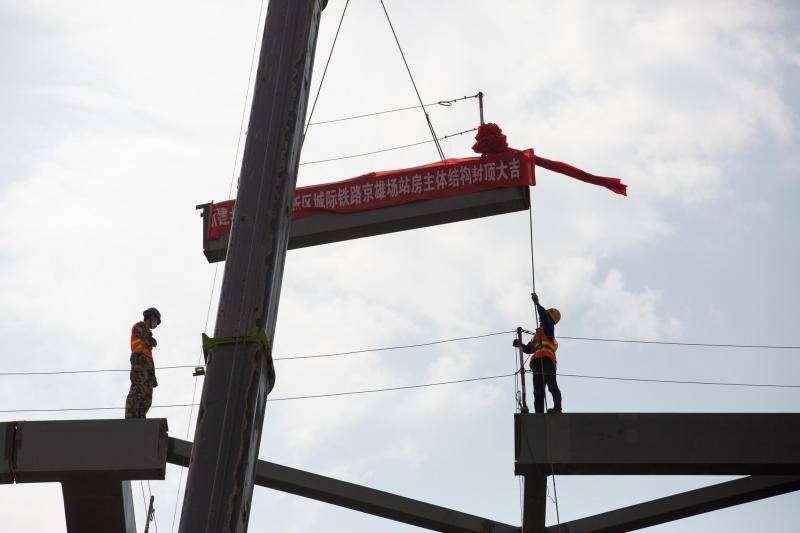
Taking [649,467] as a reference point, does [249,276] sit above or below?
below

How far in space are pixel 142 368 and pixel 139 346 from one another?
29cm

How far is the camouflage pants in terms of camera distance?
12.2 m

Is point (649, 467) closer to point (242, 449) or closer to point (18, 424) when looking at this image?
point (242, 449)

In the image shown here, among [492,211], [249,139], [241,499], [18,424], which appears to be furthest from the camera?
[492,211]

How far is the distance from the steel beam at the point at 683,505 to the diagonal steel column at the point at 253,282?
6.59m

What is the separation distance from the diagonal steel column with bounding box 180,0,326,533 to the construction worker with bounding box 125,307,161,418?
20.6 feet

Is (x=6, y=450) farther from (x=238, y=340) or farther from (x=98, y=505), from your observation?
(x=238, y=340)

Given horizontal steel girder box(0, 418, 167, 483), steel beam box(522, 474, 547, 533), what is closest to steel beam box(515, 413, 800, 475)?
steel beam box(522, 474, 547, 533)

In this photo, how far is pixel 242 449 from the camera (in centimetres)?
573

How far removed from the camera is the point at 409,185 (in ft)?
46.1

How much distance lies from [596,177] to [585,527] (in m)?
5.38

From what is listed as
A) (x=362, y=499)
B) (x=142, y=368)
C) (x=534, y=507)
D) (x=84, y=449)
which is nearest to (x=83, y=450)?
(x=84, y=449)

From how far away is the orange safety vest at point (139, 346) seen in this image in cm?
1227

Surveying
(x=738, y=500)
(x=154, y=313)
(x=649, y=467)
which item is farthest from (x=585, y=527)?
(x=154, y=313)
